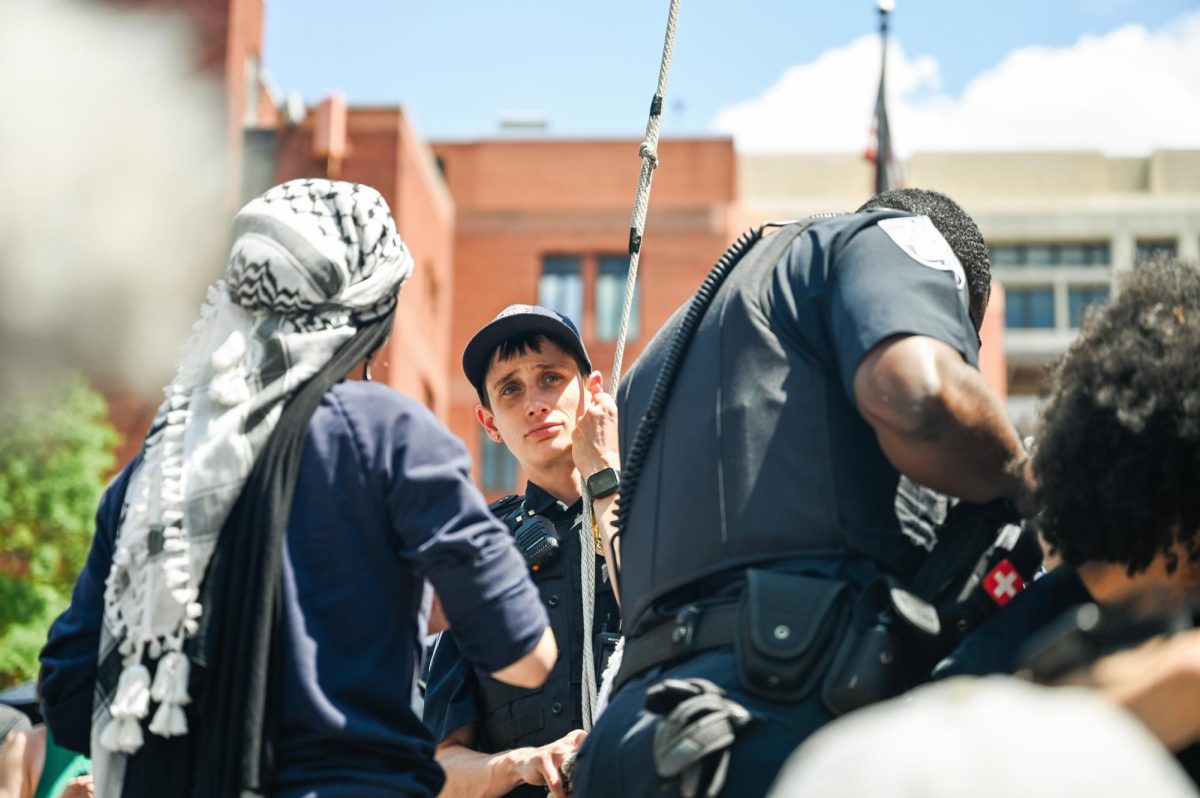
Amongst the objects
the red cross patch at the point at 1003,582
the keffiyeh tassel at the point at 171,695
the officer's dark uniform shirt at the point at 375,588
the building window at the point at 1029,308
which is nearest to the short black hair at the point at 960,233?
the red cross patch at the point at 1003,582

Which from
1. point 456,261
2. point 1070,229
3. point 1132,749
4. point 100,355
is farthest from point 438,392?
point 1132,749

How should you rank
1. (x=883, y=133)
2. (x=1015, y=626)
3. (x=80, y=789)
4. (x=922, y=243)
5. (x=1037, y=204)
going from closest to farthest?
1. (x=1015, y=626)
2. (x=922, y=243)
3. (x=80, y=789)
4. (x=883, y=133)
5. (x=1037, y=204)

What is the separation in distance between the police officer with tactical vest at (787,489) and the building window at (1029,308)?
72300 mm

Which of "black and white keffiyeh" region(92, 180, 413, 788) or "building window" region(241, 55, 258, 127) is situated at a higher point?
"building window" region(241, 55, 258, 127)

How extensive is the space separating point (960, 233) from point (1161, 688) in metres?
1.77

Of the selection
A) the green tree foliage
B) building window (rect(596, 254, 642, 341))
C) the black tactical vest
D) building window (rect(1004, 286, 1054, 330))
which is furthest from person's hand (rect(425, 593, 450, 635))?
building window (rect(1004, 286, 1054, 330))

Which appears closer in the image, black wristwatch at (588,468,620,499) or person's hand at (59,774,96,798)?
black wristwatch at (588,468,620,499)

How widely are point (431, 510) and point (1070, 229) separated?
2902 inches

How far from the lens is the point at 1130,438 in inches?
97.3

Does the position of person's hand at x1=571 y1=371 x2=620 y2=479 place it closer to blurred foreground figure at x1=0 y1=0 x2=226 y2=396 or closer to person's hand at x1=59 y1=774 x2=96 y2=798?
person's hand at x1=59 y1=774 x2=96 y2=798

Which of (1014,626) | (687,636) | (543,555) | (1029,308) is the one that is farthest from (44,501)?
(1029,308)

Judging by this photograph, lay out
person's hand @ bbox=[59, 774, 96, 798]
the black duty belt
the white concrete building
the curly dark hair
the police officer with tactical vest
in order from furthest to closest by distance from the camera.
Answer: the white concrete building < person's hand @ bbox=[59, 774, 96, 798] < the black duty belt < the police officer with tactical vest < the curly dark hair

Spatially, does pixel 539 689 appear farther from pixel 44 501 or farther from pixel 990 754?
pixel 44 501

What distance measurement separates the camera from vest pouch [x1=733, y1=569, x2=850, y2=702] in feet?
8.88
